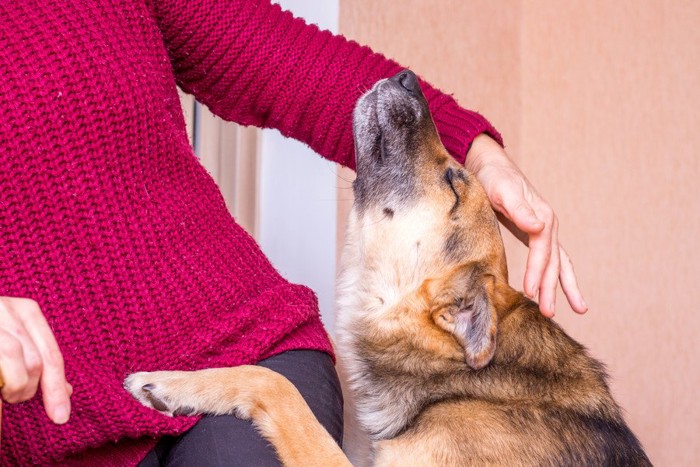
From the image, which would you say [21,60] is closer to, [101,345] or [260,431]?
[101,345]

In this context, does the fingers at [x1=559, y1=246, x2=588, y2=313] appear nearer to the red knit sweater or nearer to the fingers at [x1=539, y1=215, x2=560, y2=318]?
the fingers at [x1=539, y1=215, x2=560, y2=318]

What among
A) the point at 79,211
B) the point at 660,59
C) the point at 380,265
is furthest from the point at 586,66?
the point at 79,211

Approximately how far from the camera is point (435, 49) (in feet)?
10.5

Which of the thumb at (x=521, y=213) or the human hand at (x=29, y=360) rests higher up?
the thumb at (x=521, y=213)

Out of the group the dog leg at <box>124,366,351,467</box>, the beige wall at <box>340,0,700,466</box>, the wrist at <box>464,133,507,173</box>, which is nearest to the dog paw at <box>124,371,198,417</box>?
the dog leg at <box>124,366,351,467</box>

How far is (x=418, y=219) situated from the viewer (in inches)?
72.0

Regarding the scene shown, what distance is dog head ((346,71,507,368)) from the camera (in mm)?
1698

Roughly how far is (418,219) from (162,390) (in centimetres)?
Result: 75

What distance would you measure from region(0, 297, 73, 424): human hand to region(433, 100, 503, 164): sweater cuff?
1054mm

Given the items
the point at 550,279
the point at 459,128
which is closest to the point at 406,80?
the point at 459,128

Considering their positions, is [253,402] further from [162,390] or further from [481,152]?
[481,152]

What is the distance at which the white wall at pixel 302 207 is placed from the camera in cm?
290

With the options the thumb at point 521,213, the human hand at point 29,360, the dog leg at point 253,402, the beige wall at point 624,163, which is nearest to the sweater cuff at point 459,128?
the thumb at point 521,213

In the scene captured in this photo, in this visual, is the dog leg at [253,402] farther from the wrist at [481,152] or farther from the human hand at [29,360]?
the wrist at [481,152]
